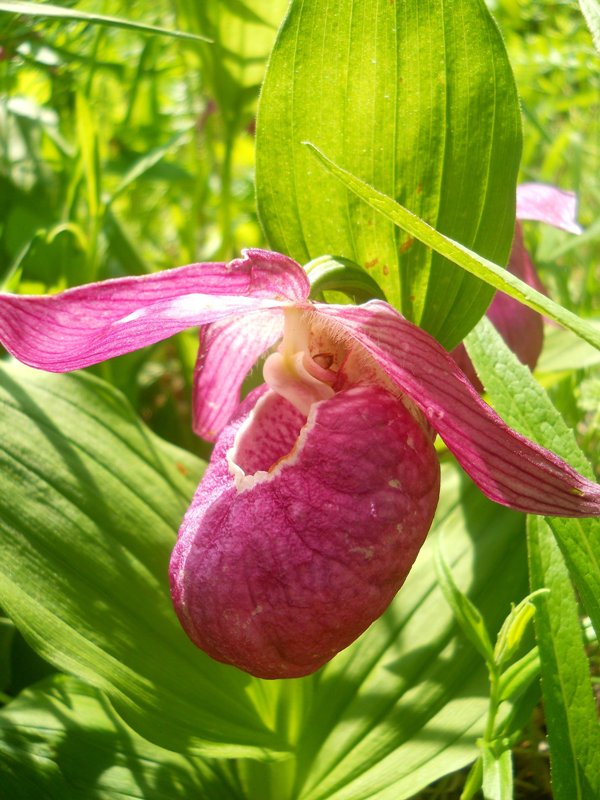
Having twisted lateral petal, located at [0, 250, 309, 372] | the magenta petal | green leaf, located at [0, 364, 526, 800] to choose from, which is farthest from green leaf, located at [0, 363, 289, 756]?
twisted lateral petal, located at [0, 250, 309, 372]

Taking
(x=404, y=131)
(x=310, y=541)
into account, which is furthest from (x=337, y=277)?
(x=310, y=541)

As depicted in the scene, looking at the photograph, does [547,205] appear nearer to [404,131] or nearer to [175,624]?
[404,131]

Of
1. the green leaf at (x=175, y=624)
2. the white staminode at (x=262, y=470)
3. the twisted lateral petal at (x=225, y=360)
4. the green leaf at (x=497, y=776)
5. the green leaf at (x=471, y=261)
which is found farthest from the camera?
the twisted lateral petal at (x=225, y=360)

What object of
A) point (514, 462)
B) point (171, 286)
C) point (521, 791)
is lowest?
point (521, 791)

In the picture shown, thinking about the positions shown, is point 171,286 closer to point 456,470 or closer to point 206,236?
point 456,470

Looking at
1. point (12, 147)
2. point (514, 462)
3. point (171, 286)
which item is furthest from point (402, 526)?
point (12, 147)

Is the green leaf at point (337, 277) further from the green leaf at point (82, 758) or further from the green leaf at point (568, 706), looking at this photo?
the green leaf at point (82, 758)

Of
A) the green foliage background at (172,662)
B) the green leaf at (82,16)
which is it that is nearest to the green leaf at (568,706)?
the green foliage background at (172,662)
